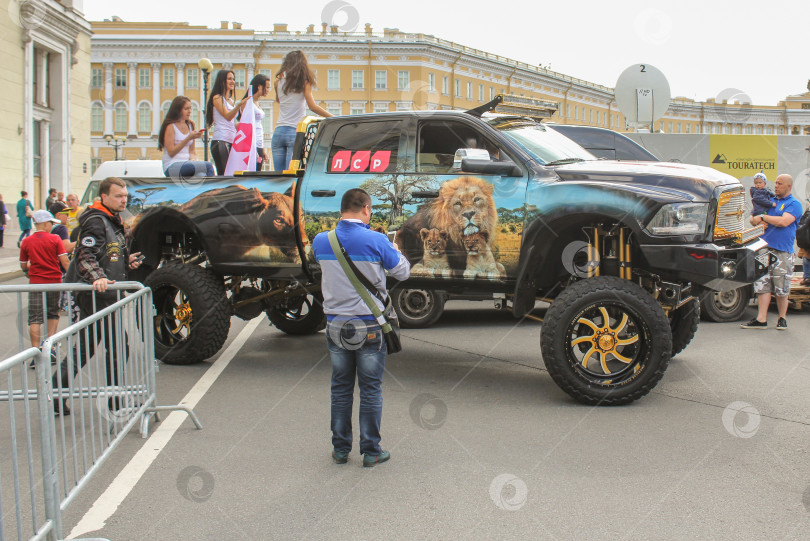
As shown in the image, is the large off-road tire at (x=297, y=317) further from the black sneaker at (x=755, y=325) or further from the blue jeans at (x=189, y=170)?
the black sneaker at (x=755, y=325)

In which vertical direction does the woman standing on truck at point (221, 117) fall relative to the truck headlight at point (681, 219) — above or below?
above

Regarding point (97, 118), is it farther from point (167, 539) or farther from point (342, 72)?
point (167, 539)

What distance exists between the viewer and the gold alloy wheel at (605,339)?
20.9 feet

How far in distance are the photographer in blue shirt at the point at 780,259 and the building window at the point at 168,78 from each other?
265 feet

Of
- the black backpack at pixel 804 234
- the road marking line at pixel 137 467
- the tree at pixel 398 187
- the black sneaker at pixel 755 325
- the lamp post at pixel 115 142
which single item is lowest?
the road marking line at pixel 137 467

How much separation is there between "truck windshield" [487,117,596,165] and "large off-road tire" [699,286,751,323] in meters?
4.33

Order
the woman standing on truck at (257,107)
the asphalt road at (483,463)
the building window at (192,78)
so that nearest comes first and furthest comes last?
the asphalt road at (483,463)
the woman standing on truck at (257,107)
the building window at (192,78)

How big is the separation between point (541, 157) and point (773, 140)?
9.36 meters

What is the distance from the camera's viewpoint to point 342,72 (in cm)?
8538

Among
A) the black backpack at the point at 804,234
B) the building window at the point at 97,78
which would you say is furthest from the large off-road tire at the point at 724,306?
the building window at the point at 97,78

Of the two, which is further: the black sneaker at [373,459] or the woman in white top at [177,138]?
the woman in white top at [177,138]

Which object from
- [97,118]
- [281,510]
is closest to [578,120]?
[97,118]

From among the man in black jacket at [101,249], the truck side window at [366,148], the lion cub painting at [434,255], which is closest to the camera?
the man in black jacket at [101,249]

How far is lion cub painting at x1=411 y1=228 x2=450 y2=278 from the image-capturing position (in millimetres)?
6969
